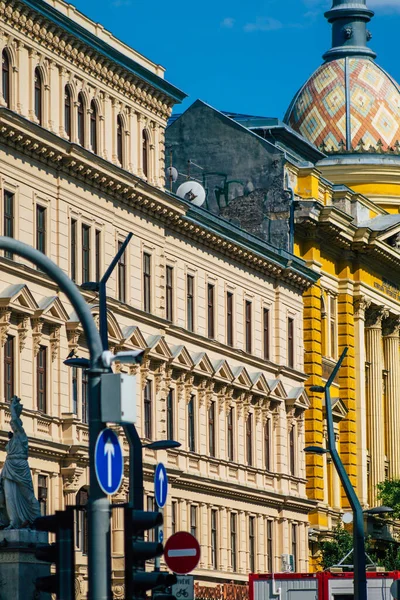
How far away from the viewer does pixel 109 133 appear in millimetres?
57344

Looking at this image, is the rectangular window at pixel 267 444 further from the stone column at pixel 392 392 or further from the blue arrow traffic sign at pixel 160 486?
the blue arrow traffic sign at pixel 160 486

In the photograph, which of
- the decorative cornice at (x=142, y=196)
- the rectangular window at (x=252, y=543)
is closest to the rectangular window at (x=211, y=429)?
the rectangular window at (x=252, y=543)

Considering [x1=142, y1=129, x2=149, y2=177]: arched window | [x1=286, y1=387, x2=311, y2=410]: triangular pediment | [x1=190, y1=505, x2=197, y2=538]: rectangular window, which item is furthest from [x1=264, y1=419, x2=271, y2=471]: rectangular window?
[x1=142, y1=129, x2=149, y2=177]: arched window

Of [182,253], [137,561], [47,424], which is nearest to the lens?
[137,561]

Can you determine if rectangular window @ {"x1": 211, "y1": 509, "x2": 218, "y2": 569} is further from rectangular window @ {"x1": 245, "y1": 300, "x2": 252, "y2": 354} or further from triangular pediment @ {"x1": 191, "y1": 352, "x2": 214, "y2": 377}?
rectangular window @ {"x1": 245, "y1": 300, "x2": 252, "y2": 354}

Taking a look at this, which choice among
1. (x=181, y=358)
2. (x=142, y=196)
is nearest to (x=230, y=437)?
(x=181, y=358)

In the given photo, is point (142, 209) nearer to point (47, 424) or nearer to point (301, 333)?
point (47, 424)

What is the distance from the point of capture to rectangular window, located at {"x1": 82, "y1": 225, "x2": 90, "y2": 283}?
55188 millimetres

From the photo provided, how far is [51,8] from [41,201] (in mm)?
5112

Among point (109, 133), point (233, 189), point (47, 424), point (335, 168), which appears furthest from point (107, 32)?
point (335, 168)

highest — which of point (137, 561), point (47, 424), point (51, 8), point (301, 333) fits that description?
point (51, 8)

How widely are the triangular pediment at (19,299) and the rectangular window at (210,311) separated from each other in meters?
14.3

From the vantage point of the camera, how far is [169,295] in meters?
61.9

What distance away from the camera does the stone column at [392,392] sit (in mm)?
84875
